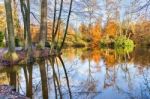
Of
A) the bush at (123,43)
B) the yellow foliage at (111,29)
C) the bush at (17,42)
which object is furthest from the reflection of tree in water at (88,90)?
the yellow foliage at (111,29)

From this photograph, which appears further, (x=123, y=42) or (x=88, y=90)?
(x=123, y=42)

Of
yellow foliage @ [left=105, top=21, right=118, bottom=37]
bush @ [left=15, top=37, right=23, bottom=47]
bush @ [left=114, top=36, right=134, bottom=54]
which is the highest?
yellow foliage @ [left=105, top=21, right=118, bottom=37]

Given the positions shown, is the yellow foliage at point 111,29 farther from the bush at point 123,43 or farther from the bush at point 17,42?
the bush at point 17,42

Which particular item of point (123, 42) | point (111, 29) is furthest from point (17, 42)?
point (111, 29)

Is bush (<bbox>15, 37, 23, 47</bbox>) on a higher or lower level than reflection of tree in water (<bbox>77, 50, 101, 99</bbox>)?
higher

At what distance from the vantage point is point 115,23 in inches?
2232

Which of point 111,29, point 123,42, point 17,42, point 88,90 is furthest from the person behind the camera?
point 111,29

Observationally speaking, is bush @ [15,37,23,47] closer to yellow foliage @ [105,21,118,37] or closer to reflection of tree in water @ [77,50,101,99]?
yellow foliage @ [105,21,118,37]

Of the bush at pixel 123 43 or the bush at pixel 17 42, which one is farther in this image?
the bush at pixel 123 43

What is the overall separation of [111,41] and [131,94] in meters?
43.4

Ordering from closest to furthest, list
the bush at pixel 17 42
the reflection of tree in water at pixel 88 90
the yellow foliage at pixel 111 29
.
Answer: the reflection of tree in water at pixel 88 90
the bush at pixel 17 42
the yellow foliage at pixel 111 29

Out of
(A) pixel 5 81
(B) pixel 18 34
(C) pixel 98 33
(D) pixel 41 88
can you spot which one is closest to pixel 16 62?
(A) pixel 5 81

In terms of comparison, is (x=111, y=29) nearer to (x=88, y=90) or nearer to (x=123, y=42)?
(x=123, y=42)

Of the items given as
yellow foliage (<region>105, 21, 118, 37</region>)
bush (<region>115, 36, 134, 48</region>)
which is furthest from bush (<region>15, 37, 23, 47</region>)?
yellow foliage (<region>105, 21, 118, 37</region>)
